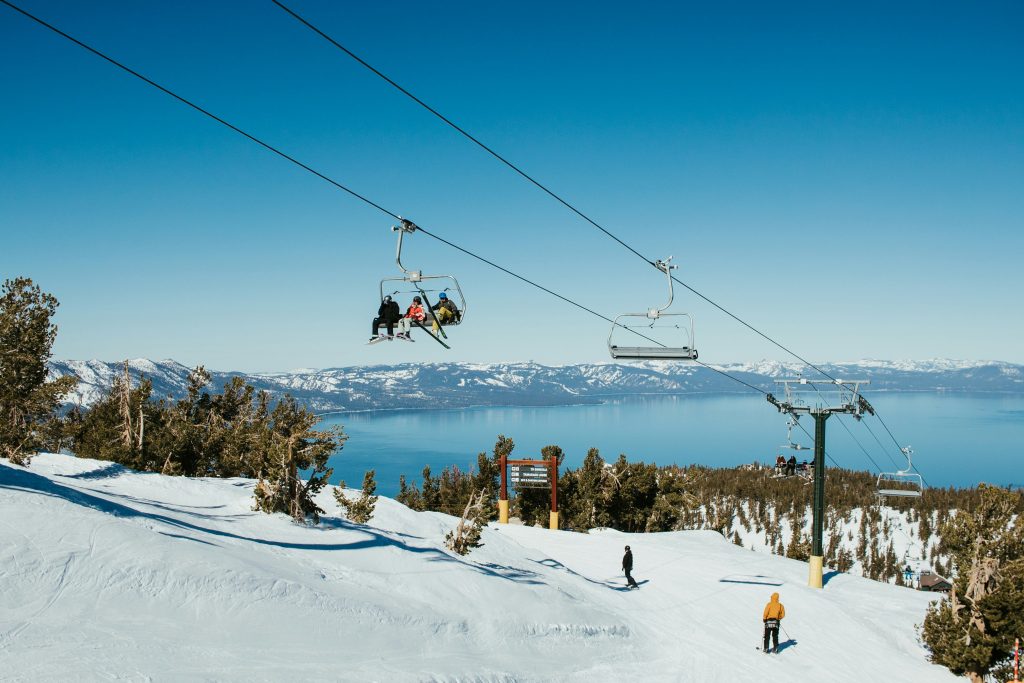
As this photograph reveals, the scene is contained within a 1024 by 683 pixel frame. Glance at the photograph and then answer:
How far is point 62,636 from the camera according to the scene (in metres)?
7.98

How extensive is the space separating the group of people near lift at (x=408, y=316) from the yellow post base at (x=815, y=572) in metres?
18.4

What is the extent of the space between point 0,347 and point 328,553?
20.3m

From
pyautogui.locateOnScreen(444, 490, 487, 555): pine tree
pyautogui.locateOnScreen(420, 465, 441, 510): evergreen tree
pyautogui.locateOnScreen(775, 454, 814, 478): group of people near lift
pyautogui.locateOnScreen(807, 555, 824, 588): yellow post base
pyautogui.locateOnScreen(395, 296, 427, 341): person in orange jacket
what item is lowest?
pyautogui.locateOnScreen(420, 465, 441, 510): evergreen tree

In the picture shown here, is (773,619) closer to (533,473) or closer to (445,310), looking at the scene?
(445,310)

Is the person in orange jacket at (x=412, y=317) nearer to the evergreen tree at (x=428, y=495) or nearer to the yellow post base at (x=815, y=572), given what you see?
the yellow post base at (x=815, y=572)

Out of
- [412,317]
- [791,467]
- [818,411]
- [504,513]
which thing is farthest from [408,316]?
[791,467]

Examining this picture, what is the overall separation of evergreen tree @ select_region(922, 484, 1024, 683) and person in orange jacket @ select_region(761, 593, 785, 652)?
15.0ft

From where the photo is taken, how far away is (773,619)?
608 inches

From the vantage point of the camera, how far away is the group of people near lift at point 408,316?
11.6 meters

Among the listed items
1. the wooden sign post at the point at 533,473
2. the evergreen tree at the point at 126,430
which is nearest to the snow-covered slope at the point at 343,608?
the wooden sign post at the point at 533,473

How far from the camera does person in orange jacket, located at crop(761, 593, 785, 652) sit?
15414 mm

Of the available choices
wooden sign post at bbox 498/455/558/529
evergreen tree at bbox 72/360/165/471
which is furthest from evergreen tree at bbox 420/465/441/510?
evergreen tree at bbox 72/360/165/471

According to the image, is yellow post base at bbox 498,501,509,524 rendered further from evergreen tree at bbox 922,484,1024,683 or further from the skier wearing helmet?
the skier wearing helmet

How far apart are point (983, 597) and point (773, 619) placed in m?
5.60
